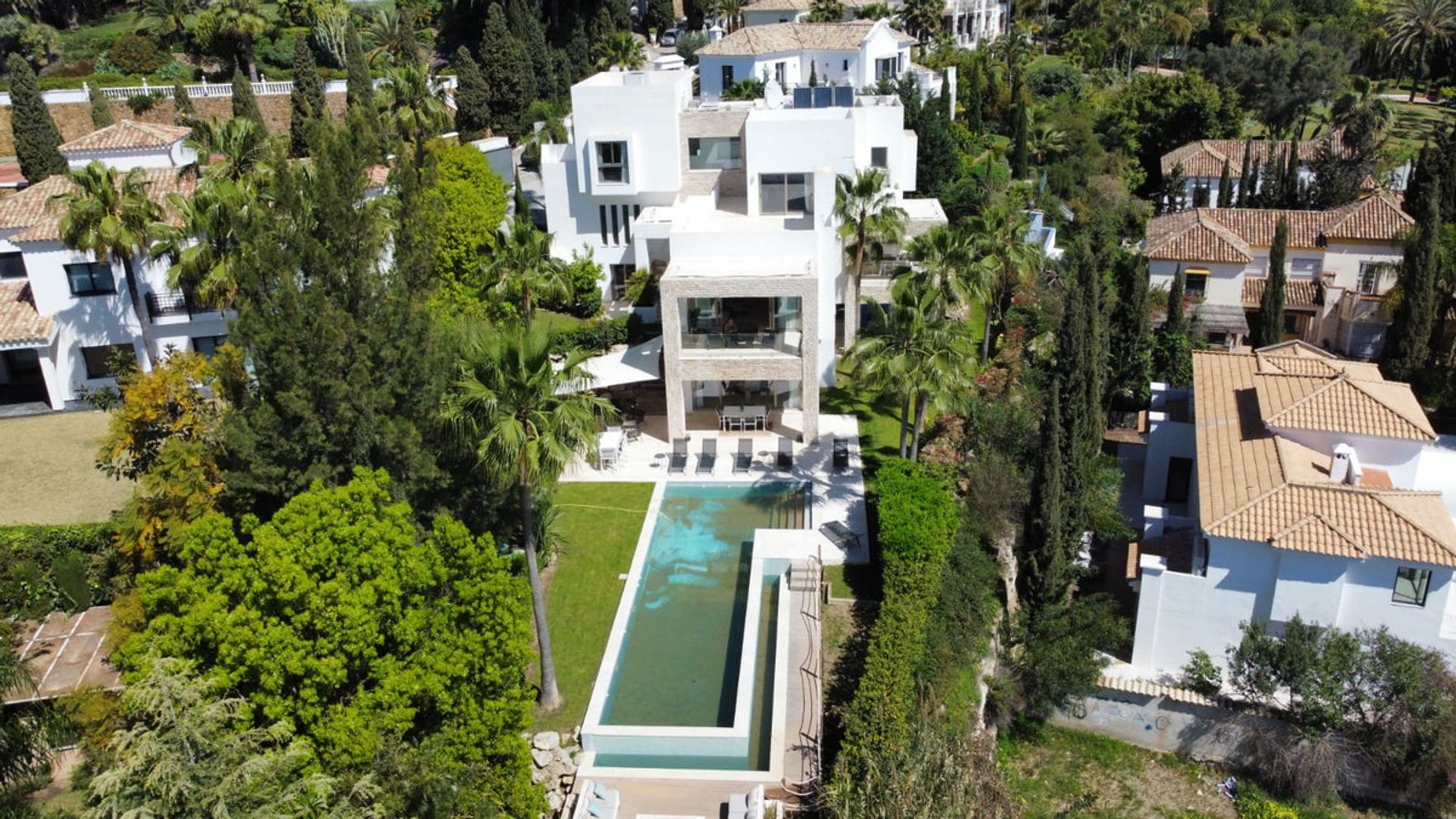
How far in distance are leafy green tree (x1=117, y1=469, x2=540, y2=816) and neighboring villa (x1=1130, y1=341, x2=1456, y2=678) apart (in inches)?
589

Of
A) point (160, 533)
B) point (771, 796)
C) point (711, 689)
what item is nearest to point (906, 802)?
point (771, 796)

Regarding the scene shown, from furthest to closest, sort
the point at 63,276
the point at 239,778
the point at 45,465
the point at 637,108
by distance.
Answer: the point at 637,108 < the point at 63,276 < the point at 45,465 < the point at 239,778

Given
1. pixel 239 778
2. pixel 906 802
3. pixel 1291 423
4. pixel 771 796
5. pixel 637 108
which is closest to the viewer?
pixel 239 778

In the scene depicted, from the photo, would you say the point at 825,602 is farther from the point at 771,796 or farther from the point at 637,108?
the point at 637,108

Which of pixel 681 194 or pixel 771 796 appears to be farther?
pixel 681 194

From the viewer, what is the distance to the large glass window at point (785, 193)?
36.0m

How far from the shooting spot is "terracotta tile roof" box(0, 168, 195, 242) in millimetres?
33688

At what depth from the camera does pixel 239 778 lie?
13641 mm

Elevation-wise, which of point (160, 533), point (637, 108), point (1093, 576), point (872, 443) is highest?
point (637, 108)

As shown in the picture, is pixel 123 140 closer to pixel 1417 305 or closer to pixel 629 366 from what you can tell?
pixel 629 366

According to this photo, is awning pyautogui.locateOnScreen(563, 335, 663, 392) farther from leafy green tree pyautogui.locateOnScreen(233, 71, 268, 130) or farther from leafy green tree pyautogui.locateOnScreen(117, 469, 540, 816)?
leafy green tree pyautogui.locateOnScreen(233, 71, 268, 130)

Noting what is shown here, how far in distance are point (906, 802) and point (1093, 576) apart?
13568mm

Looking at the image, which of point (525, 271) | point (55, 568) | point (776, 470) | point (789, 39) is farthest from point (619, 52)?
point (55, 568)

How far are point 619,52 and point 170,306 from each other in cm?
4416
